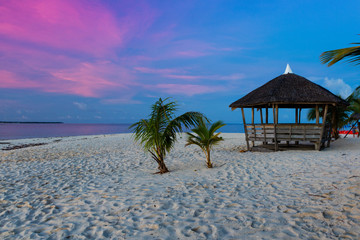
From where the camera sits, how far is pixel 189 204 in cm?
417

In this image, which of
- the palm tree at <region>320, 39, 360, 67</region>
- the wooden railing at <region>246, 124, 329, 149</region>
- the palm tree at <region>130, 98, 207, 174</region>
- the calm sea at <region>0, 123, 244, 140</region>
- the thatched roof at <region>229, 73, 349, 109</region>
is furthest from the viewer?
the calm sea at <region>0, 123, 244, 140</region>

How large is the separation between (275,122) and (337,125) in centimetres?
1040

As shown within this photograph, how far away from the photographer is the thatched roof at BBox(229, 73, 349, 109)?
10398 millimetres

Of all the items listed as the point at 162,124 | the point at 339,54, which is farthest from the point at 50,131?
the point at 339,54

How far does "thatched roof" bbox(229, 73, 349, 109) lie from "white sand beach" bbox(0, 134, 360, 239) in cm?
406

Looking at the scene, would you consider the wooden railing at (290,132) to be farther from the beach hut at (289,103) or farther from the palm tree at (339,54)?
the palm tree at (339,54)

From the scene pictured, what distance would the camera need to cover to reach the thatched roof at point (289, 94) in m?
10.4

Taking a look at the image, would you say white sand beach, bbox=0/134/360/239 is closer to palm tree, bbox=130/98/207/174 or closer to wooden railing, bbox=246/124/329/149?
palm tree, bbox=130/98/207/174

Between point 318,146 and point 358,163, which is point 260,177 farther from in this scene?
point 318,146

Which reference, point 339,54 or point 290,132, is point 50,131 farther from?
point 339,54

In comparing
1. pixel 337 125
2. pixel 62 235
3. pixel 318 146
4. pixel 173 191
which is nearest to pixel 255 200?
pixel 173 191

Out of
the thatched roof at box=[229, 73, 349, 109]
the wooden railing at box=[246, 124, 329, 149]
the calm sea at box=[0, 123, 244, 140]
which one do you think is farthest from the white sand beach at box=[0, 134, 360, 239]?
the calm sea at box=[0, 123, 244, 140]

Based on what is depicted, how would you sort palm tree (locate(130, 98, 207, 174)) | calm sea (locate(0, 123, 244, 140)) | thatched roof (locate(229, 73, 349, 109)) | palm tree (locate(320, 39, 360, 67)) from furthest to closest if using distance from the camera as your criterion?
calm sea (locate(0, 123, 244, 140)) → thatched roof (locate(229, 73, 349, 109)) → palm tree (locate(130, 98, 207, 174)) → palm tree (locate(320, 39, 360, 67))

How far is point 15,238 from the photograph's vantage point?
3.14 meters
